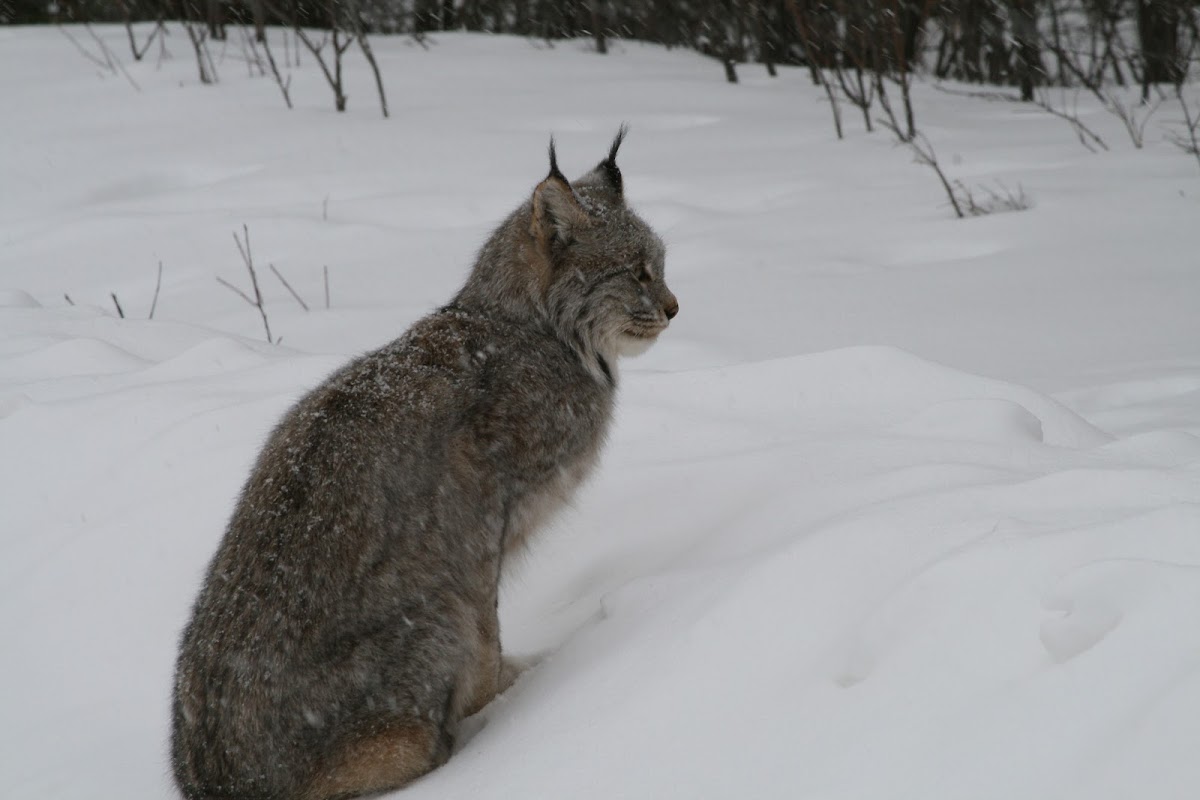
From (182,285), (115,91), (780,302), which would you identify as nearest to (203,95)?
(115,91)

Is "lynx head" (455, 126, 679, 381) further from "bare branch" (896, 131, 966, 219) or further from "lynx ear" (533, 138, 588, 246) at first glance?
"bare branch" (896, 131, 966, 219)

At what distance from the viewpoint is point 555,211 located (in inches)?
151

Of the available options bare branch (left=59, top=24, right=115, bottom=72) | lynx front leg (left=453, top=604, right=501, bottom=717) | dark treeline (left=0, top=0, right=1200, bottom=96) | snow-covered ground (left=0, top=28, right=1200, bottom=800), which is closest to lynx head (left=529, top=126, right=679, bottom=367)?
snow-covered ground (left=0, top=28, right=1200, bottom=800)

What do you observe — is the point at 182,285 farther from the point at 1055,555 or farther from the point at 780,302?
the point at 1055,555

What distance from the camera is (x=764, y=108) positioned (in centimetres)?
1113

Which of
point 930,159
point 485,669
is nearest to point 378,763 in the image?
point 485,669

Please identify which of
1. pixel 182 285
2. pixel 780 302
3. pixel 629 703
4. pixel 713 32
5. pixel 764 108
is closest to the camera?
pixel 629 703

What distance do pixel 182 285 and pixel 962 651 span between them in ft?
22.9

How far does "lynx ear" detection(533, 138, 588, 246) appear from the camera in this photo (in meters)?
3.76

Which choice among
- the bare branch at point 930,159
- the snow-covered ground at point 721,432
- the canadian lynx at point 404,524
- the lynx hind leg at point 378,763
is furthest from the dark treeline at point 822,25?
the lynx hind leg at point 378,763

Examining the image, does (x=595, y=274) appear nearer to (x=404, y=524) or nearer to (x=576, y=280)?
(x=576, y=280)

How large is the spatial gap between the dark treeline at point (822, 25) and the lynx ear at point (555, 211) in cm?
658

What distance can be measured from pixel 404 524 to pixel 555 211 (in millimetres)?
1223

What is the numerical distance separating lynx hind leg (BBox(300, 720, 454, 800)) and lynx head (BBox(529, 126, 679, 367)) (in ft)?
4.75
